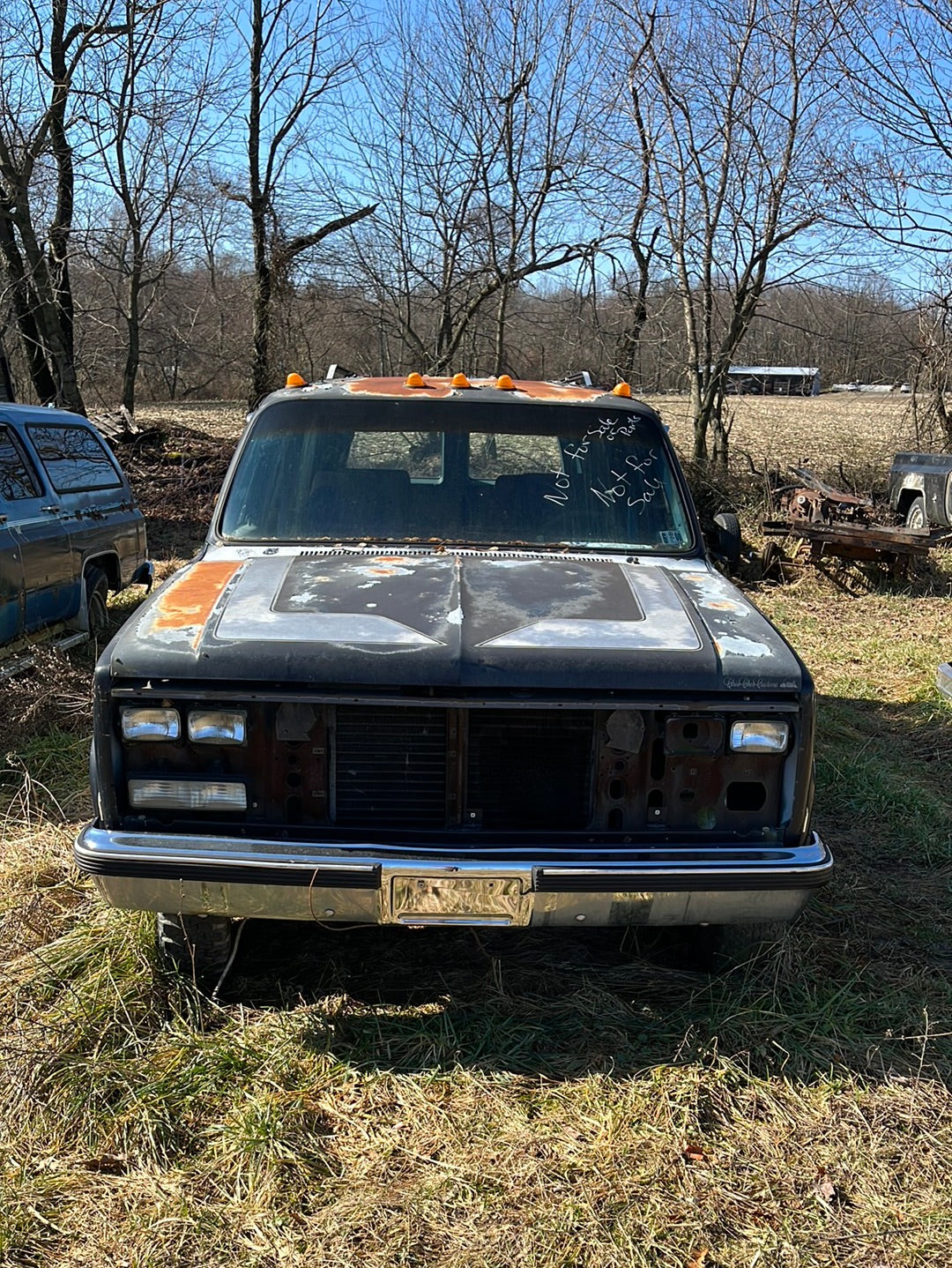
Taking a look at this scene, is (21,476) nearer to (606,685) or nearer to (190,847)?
(190,847)

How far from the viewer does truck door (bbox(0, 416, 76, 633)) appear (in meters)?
6.13

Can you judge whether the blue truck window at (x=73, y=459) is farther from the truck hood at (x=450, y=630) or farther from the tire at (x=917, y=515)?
the tire at (x=917, y=515)

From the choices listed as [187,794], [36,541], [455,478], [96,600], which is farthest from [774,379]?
[187,794]

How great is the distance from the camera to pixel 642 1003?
3.39 meters

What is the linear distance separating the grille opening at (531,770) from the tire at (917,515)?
9.52 metres

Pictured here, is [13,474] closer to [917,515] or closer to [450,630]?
[450,630]

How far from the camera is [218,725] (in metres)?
2.82

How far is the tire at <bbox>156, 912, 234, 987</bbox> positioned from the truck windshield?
4.92 ft

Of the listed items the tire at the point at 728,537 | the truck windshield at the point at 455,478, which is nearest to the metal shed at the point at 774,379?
the tire at the point at 728,537

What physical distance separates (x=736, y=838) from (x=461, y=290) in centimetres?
1376

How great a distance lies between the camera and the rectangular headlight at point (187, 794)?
284cm

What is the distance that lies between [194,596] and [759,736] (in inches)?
73.2

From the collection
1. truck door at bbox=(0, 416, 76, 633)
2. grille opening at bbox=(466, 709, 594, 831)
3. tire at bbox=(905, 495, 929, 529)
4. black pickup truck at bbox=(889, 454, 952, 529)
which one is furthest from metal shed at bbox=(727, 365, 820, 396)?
grille opening at bbox=(466, 709, 594, 831)

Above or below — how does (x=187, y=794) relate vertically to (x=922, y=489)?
below
